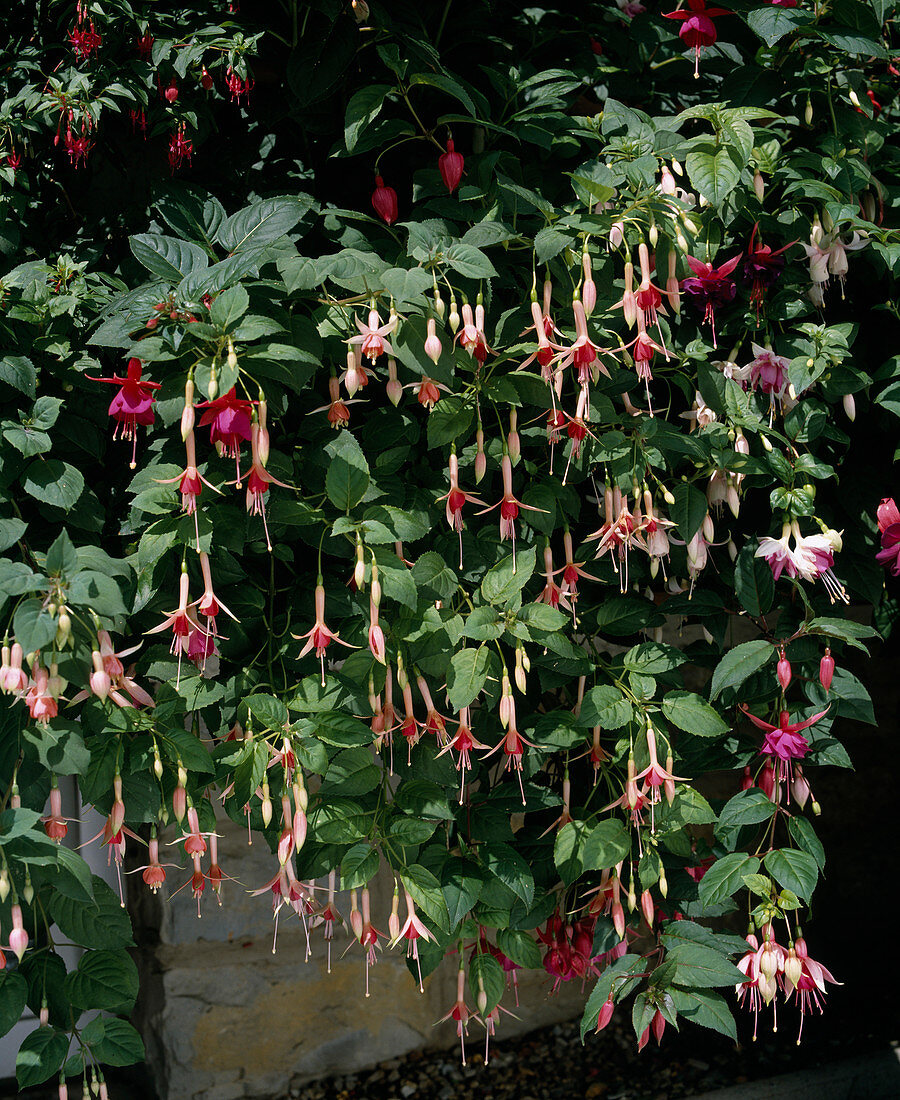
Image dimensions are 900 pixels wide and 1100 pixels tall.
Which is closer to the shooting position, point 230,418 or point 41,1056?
point 230,418

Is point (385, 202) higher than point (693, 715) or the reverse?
higher

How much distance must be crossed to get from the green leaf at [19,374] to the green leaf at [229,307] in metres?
0.28

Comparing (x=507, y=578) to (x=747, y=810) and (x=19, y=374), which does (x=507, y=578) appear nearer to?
(x=747, y=810)

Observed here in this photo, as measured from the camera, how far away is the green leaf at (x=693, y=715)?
1.34m

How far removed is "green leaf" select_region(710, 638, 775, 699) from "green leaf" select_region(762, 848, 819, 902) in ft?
0.74

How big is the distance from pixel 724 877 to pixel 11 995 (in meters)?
0.90

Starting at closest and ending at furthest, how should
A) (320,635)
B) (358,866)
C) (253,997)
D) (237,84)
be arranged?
(320,635), (358,866), (237,84), (253,997)

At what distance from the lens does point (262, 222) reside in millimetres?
1253

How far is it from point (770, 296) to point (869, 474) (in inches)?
12.5

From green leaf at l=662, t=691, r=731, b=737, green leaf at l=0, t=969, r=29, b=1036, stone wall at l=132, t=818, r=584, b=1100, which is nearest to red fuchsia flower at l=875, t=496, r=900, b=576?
green leaf at l=662, t=691, r=731, b=737

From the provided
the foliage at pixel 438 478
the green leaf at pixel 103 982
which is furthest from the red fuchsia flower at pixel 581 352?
the green leaf at pixel 103 982

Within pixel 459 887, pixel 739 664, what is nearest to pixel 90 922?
pixel 459 887

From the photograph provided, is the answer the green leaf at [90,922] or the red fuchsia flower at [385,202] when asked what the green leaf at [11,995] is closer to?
the green leaf at [90,922]

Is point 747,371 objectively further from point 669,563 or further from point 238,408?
point 238,408
